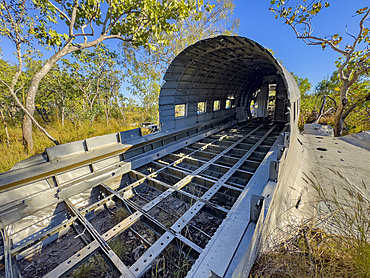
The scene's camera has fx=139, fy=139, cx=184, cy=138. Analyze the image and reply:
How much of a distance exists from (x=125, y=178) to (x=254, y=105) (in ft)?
57.5

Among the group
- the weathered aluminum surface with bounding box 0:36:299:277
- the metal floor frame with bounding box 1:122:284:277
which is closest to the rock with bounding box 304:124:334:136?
the weathered aluminum surface with bounding box 0:36:299:277

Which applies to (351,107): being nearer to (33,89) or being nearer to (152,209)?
(152,209)

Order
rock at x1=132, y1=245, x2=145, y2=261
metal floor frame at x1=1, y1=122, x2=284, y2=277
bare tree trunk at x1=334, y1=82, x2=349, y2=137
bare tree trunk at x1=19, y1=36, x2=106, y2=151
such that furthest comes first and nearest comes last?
bare tree trunk at x1=334, y1=82, x2=349, y2=137
bare tree trunk at x1=19, y1=36, x2=106, y2=151
rock at x1=132, y1=245, x2=145, y2=261
metal floor frame at x1=1, y1=122, x2=284, y2=277

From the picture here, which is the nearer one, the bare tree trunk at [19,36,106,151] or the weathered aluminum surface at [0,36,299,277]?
the weathered aluminum surface at [0,36,299,277]

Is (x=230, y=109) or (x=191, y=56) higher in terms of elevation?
(x=191, y=56)

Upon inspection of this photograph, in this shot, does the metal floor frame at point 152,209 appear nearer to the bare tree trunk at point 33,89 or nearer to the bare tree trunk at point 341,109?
the bare tree trunk at point 33,89

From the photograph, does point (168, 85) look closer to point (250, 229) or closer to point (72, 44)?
point (72, 44)

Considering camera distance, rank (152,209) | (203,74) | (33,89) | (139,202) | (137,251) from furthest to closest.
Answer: (203,74) → (33,89) → (139,202) → (152,209) → (137,251)

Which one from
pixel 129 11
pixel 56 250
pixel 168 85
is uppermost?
pixel 129 11

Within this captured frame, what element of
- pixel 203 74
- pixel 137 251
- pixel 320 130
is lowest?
pixel 137 251

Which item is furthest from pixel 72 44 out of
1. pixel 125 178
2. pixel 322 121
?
pixel 322 121

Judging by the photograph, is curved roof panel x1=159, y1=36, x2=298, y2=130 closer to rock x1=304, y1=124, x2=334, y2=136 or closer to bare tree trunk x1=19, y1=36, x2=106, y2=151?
bare tree trunk x1=19, y1=36, x2=106, y2=151

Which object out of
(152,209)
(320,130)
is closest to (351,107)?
(320,130)

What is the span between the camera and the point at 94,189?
3893mm
